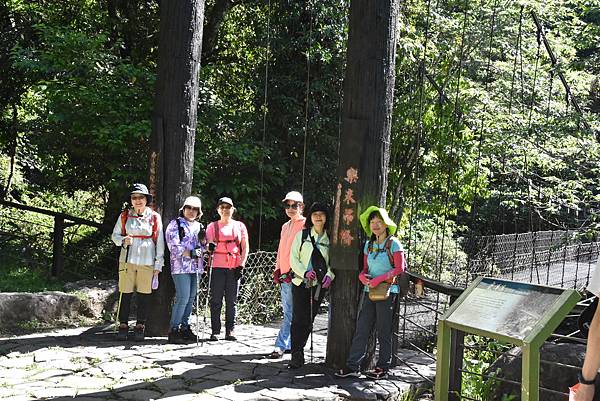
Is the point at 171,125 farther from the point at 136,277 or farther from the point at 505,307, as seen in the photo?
the point at 505,307

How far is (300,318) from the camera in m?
5.11

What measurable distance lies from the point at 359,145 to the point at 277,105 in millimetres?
4960

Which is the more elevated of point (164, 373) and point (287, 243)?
point (287, 243)

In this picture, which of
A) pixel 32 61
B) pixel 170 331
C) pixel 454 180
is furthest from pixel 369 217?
pixel 454 180

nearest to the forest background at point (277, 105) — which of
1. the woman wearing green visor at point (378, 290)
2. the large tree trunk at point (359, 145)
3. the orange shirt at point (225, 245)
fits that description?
the orange shirt at point (225, 245)

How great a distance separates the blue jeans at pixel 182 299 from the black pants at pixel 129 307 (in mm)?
348

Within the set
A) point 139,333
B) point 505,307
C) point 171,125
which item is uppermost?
point 171,125

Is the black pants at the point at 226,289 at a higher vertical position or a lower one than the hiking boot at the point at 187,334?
higher

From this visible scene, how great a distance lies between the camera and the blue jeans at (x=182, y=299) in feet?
19.0

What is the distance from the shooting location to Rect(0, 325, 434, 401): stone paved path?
430 centimetres

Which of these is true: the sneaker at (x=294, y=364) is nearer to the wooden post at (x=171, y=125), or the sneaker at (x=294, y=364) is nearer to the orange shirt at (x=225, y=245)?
the orange shirt at (x=225, y=245)

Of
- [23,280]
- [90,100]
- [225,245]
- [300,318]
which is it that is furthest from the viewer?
[23,280]

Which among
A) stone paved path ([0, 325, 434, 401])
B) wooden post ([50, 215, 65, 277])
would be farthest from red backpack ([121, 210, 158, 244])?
wooden post ([50, 215, 65, 277])

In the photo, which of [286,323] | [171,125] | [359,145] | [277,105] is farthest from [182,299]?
[277,105]
